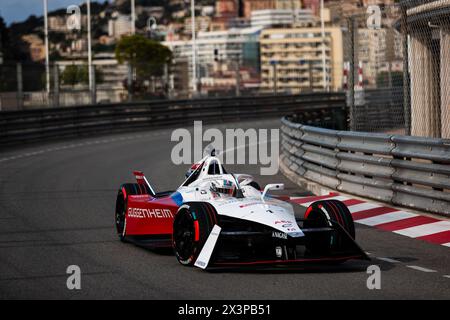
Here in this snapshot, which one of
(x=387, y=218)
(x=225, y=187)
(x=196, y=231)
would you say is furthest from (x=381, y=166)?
(x=196, y=231)

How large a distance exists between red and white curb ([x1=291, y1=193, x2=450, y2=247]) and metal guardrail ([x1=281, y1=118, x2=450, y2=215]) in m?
0.17

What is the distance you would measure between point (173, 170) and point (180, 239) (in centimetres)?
1164

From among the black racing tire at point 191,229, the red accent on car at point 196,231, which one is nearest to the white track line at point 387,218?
the black racing tire at point 191,229

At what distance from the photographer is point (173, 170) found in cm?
2177

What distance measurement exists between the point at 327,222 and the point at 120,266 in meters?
2.14

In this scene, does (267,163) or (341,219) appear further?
(267,163)

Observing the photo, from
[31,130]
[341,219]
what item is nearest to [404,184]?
[341,219]

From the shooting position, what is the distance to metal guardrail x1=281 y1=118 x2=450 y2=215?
43.8ft

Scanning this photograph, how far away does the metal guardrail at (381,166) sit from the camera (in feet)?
43.8

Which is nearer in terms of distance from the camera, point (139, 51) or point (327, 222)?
point (327, 222)

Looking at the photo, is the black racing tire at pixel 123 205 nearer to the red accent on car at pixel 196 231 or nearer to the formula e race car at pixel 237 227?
the formula e race car at pixel 237 227

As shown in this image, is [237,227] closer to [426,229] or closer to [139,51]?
[426,229]

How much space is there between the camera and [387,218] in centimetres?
1370

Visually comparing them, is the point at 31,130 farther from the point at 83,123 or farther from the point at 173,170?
the point at 173,170
